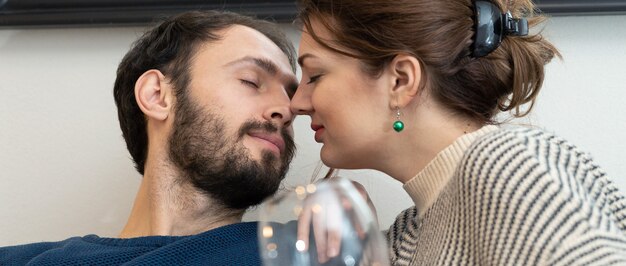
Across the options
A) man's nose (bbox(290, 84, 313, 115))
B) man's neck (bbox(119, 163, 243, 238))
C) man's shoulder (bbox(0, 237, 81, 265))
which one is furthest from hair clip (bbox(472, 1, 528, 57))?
man's shoulder (bbox(0, 237, 81, 265))

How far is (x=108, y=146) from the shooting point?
54.2 inches

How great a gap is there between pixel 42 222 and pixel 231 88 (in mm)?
535

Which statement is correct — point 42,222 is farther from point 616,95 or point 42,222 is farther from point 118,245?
point 616,95

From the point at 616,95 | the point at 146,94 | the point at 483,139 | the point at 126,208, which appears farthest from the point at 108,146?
the point at 616,95

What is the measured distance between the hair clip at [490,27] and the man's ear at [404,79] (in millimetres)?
88

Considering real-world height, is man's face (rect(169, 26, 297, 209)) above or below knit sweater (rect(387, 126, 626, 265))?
above

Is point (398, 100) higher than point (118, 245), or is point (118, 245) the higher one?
point (398, 100)

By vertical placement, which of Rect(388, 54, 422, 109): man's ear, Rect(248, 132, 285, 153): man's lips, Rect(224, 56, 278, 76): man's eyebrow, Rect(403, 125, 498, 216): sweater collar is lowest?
Rect(403, 125, 498, 216): sweater collar

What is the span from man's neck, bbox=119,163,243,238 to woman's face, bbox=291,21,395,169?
0.82 feet

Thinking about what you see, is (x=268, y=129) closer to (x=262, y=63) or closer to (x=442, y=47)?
(x=262, y=63)

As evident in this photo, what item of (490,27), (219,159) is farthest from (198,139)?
(490,27)

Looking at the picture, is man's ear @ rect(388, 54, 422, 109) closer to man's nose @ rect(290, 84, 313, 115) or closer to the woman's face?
the woman's face

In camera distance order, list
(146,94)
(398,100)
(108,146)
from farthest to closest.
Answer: (108,146) < (146,94) < (398,100)

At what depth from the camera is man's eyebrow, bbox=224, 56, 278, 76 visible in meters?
1.17
